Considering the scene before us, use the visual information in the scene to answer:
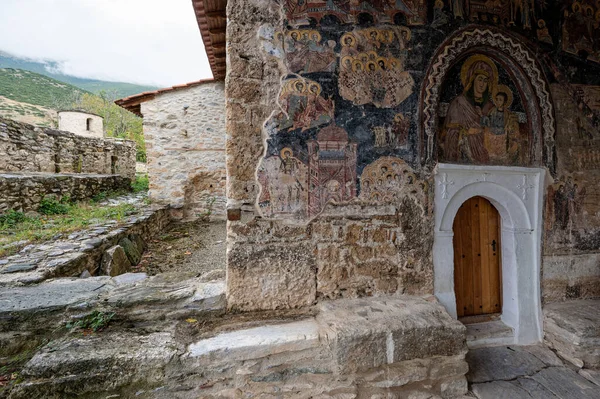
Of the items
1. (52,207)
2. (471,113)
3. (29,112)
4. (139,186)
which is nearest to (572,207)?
(471,113)

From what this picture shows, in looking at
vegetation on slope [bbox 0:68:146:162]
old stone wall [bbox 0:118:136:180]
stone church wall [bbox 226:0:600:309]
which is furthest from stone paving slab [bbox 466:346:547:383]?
vegetation on slope [bbox 0:68:146:162]

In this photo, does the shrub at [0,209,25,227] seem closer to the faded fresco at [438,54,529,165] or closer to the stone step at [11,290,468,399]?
the stone step at [11,290,468,399]

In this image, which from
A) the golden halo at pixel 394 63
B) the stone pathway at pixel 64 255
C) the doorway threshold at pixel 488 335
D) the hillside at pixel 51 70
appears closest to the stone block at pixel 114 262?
the stone pathway at pixel 64 255

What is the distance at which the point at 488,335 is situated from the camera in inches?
113

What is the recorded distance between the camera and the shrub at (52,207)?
6012mm

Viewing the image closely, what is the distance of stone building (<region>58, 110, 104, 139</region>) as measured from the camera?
18188 millimetres

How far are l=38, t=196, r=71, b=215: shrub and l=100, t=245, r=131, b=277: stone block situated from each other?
324cm

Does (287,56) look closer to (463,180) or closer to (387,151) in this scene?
(387,151)

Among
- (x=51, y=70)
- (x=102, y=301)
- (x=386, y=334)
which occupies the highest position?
(x=51, y=70)

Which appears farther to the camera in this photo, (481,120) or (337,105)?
(481,120)

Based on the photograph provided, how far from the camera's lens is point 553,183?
2.93 m

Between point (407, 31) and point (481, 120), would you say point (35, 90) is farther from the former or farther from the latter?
point (481, 120)

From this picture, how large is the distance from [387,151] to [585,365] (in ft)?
8.95

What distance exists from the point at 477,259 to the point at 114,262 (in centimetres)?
→ 460
